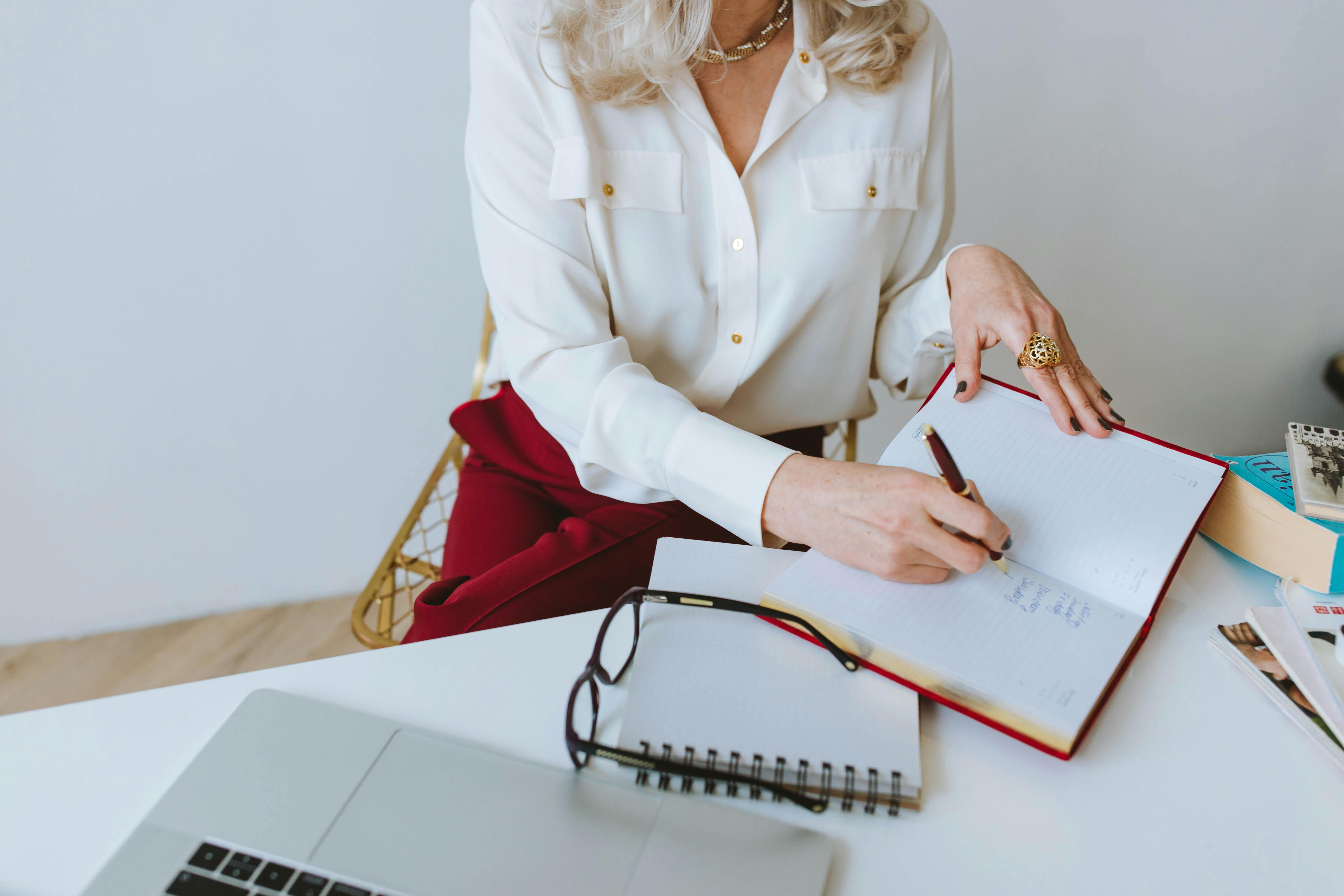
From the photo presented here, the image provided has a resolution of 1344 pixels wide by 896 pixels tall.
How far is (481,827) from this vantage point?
1.60 ft

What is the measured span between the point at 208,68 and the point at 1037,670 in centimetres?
141

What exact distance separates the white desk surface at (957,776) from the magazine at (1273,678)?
0.04 feet

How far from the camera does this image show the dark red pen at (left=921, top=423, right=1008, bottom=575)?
0.63 m

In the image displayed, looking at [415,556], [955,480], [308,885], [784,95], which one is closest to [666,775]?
[308,885]

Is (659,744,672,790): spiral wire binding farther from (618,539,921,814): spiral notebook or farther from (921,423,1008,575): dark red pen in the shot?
(921,423,1008,575): dark red pen

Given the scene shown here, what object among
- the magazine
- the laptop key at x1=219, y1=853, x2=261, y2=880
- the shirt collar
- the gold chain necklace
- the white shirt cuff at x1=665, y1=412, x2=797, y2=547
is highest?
the gold chain necklace

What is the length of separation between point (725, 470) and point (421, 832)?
411mm

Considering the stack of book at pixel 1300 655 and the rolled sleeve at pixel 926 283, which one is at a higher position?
the rolled sleeve at pixel 926 283

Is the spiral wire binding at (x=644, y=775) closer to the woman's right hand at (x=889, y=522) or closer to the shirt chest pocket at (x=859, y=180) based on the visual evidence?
the woman's right hand at (x=889, y=522)

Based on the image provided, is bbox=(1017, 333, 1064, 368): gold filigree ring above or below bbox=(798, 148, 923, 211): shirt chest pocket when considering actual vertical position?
below

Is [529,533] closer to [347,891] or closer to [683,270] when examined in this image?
[683,270]

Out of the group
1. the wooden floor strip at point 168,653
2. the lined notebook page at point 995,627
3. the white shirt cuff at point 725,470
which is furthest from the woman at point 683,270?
the wooden floor strip at point 168,653

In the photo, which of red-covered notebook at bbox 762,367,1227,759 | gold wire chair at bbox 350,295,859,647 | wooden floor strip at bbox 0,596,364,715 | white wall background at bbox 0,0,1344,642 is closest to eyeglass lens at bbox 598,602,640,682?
red-covered notebook at bbox 762,367,1227,759

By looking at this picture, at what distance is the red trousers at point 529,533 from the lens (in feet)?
2.80
